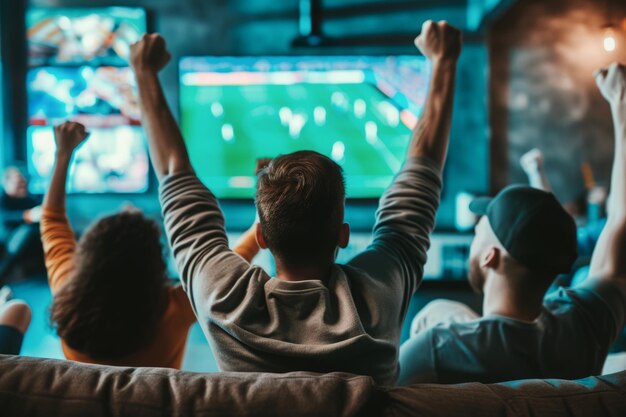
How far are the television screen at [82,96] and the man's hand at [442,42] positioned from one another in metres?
3.72

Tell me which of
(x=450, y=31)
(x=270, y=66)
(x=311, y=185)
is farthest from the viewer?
(x=270, y=66)

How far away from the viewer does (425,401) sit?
766 millimetres

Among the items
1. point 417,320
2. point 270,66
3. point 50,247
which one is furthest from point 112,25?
point 417,320

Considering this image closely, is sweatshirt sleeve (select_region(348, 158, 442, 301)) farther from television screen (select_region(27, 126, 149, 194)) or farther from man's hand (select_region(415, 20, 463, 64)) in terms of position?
television screen (select_region(27, 126, 149, 194))

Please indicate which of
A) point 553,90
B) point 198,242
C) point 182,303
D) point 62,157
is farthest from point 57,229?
point 553,90

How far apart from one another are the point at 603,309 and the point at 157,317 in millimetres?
1027

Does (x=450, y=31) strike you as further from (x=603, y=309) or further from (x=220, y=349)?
(x=220, y=349)

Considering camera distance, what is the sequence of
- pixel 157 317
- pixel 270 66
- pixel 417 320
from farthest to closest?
1. pixel 270 66
2. pixel 417 320
3. pixel 157 317

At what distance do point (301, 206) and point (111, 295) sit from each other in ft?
2.32

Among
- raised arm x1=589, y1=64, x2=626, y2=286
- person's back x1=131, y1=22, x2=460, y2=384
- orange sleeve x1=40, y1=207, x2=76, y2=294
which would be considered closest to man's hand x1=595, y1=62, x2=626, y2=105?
raised arm x1=589, y1=64, x2=626, y2=286

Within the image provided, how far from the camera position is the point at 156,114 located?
3.68ft

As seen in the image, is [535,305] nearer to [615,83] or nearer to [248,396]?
[615,83]

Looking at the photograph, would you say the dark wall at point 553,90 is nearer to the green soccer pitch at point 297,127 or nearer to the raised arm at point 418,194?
the green soccer pitch at point 297,127

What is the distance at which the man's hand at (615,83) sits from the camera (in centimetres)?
127
